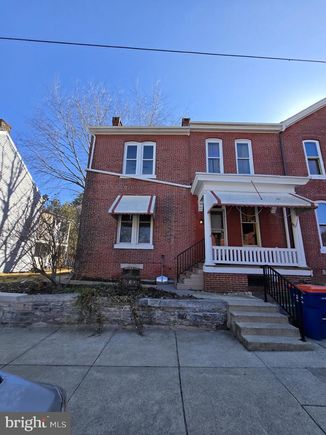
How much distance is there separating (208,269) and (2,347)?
637 centimetres

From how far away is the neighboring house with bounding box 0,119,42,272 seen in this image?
46.3 ft

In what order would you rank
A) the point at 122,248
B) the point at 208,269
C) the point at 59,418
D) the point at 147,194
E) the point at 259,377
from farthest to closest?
the point at 147,194 → the point at 122,248 → the point at 208,269 → the point at 259,377 → the point at 59,418

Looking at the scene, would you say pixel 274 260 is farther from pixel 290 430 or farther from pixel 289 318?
pixel 290 430

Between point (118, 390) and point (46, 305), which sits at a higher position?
point (46, 305)

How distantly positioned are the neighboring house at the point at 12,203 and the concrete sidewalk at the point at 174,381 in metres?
10.8

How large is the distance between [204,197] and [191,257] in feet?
10.1

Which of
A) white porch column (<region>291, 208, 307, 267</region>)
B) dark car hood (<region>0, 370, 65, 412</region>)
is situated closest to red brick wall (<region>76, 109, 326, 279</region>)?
white porch column (<region>291, 208, 307, 267</region>)

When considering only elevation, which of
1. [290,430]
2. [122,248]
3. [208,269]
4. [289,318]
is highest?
[122,248]

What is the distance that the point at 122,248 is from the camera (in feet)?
36.0

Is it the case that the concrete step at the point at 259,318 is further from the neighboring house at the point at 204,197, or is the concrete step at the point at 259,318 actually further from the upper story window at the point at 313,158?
the upper story window at the point at 313,158

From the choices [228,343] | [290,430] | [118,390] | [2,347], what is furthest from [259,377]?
[2,347]

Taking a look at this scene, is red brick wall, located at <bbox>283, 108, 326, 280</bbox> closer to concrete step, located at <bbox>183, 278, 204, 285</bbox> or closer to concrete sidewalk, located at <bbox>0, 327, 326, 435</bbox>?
concrete step, located at <bbox>183, 278, 204, 285</bbox>

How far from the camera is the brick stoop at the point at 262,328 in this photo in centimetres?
455

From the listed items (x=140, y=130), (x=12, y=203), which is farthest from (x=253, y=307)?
(x=12, y=203)
